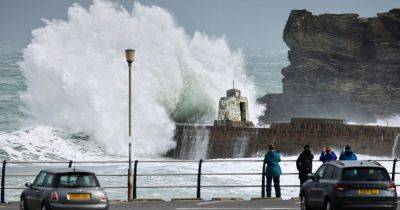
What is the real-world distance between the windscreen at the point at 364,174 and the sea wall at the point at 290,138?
150ft

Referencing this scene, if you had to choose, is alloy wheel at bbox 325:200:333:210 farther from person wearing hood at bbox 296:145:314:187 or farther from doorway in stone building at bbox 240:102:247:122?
doorway in stone building at bbox 240:102:247:122

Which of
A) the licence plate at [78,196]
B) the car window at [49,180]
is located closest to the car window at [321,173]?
the licence plate at [78,196]

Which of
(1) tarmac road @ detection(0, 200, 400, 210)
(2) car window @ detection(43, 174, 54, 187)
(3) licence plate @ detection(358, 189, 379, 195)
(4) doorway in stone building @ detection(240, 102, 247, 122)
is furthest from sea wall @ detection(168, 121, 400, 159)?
(2) car window @ detection(43, 174, 54, 187)

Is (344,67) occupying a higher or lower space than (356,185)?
higher

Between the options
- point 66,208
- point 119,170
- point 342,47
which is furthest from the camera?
point 342,47

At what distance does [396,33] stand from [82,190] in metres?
152

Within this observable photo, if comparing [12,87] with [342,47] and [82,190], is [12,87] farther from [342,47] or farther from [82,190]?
[82,190]

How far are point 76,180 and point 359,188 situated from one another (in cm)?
552

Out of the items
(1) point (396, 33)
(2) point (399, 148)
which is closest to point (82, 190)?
(2) point (399, 148)

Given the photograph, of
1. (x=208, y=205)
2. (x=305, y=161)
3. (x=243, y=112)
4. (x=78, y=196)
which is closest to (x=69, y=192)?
(x=78, y=196)

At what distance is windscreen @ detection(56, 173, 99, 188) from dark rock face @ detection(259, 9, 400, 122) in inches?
5613

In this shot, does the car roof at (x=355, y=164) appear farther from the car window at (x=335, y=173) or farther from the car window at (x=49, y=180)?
the car window at (x=49, y=180)

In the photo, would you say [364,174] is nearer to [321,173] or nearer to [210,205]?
[321,173]

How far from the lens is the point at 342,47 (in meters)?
176
